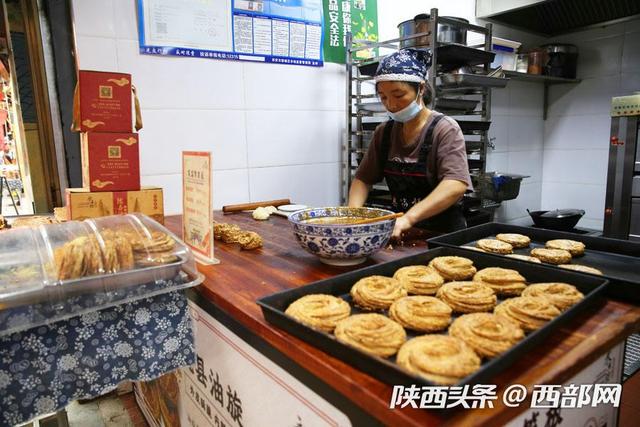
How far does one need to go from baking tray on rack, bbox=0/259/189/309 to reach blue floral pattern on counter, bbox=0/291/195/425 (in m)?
0.10

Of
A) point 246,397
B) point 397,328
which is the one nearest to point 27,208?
point 246,397

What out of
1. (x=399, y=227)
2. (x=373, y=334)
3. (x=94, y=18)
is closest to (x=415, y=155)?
(x=399, y=227)

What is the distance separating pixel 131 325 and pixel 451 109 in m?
2.52

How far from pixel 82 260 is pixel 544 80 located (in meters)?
4.27

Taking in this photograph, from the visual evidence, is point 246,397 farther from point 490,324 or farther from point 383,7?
point 383,7

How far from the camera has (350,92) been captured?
313cm

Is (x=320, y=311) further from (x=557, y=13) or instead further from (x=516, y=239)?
(x=557, y=13)

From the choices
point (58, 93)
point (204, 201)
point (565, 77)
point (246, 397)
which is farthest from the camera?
point (565, 77)

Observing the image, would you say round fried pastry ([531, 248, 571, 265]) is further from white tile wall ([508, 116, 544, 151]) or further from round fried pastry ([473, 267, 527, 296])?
white tile wall ([508, 116, 544, 151])

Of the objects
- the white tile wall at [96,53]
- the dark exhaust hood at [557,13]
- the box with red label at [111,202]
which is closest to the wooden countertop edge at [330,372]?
the box with red label at [111,202]

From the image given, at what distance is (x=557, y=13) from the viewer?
3770 mm

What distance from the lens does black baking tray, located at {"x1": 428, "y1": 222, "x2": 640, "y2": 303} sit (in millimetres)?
1002

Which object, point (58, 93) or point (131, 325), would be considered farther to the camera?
point (58, 93)

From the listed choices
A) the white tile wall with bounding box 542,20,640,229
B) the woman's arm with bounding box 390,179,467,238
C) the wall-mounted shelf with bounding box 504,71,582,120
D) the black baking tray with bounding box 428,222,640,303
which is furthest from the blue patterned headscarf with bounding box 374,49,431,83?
the white tile wall with bounding box 542,20,640,229
